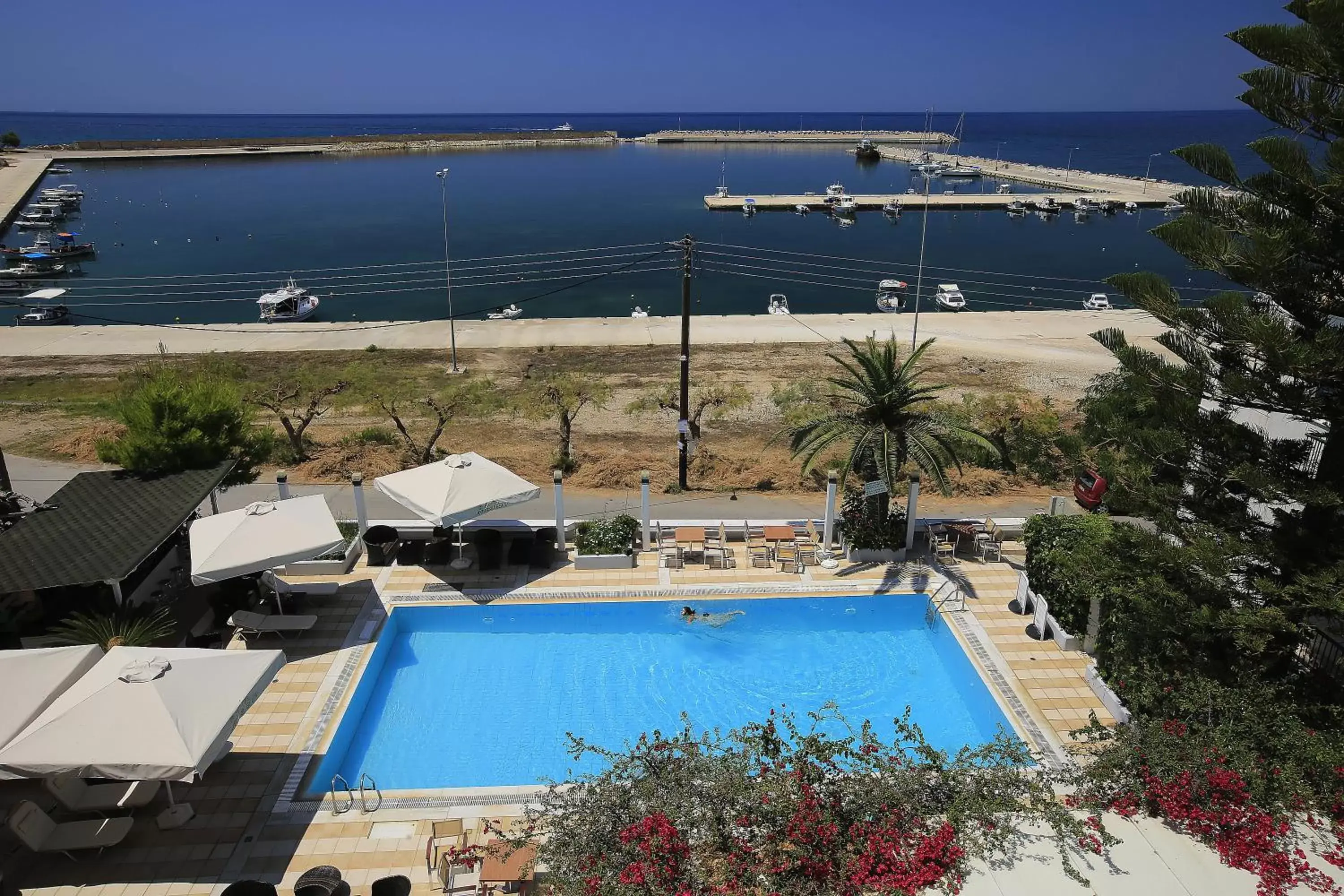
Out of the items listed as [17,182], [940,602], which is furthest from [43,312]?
[17,182]

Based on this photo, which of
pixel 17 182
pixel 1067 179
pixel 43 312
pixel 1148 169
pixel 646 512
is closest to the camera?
pixel 646 512

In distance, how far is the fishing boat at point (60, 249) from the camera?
5653 centimetres

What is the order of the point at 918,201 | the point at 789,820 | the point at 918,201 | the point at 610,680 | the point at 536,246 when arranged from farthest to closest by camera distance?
1. the point at 918,201
2. the point at 918,201
3. the point at 536,246
4. the point at 610,680
5. the point at 789,820

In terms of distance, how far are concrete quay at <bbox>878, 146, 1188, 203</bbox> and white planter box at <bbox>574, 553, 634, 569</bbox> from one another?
8414 centimetres

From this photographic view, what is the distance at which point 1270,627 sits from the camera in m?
8.16

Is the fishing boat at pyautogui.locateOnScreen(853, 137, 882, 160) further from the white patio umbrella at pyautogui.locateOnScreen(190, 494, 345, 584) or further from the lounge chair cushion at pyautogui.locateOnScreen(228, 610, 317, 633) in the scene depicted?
the lounge chair cushion at pyautogui.locateOnScreen(228, 610, 317, 633)

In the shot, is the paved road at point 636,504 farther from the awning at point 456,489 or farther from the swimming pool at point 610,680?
the swimming pool at point 610,680

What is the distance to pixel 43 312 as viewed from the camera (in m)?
39.6

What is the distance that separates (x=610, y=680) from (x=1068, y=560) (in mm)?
6131

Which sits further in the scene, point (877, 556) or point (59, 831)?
point (877, 556)

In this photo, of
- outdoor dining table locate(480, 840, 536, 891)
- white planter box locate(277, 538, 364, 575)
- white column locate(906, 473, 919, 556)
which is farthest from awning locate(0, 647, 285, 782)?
white column locate(906, 473, 919, 556)

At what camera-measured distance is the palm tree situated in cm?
1241

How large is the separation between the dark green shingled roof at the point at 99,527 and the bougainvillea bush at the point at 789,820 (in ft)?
20.2

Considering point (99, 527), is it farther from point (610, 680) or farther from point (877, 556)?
point (877, 556)
